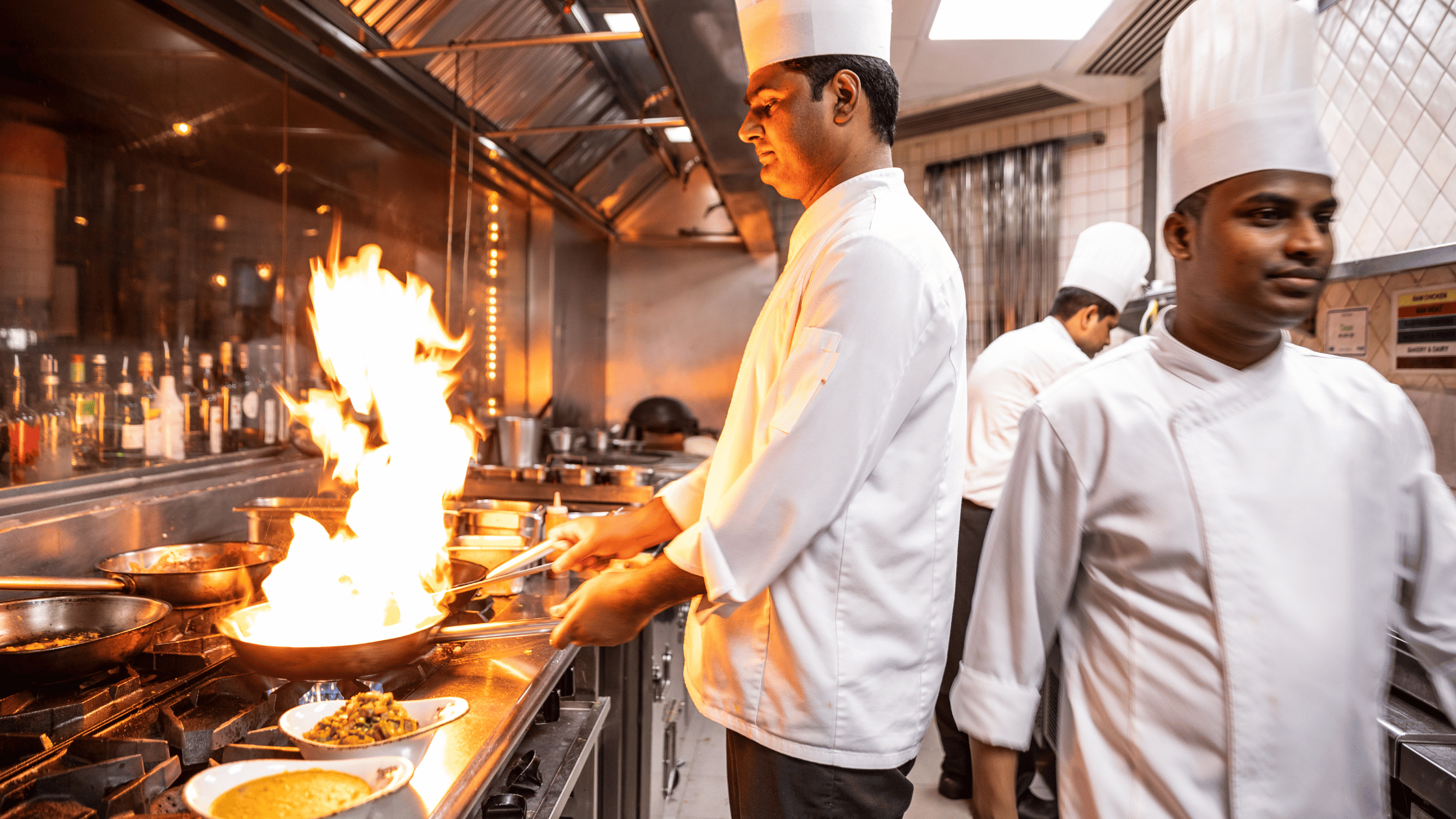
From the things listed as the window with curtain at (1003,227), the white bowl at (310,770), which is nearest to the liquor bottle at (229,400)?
the white bowl at (310,770)

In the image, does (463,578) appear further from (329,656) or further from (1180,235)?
(1180,235)

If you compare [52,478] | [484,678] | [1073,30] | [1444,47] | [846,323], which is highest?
[1073,30]

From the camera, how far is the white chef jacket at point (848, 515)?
1.09 m

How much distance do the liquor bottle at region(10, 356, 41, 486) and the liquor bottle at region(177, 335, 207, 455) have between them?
46 centimetres

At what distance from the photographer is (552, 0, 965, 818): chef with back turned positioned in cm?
109

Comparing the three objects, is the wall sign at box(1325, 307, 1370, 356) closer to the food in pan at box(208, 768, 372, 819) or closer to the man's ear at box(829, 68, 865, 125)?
the man's ear at box(829, 68, 865, 125)

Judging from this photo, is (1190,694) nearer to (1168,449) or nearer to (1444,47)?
(1168,449)

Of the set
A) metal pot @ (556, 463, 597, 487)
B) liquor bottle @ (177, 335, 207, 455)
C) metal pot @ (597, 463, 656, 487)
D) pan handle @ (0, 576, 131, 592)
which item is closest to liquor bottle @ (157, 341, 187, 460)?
liquor bottle @ (177, 335, 207, 455)

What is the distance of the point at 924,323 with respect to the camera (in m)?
1.13

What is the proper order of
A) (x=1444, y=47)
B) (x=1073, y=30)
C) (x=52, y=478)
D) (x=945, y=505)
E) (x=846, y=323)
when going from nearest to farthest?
(x=846, y=323) < (x=945, y=505) < (x=52, y=478) < (x=1444, y=47) < (x=1073, y=30)

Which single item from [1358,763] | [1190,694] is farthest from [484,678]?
[1358,763]

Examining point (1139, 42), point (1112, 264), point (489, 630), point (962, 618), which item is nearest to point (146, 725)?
point (489, 630)

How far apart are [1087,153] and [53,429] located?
492 cm

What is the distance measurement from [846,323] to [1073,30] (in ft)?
11.3
